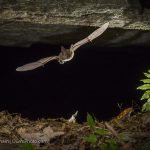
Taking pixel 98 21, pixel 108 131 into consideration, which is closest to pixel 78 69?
pixel 98 21

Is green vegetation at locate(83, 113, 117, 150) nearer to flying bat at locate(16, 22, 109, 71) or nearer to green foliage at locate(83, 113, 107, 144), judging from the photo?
green foliage at locate(83, 113, 107, 144)

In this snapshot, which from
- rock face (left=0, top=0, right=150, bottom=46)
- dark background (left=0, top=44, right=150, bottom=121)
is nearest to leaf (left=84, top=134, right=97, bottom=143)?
rock face (left=0, top=0, right=150, bottom=46)

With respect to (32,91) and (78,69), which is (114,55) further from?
(32,91)

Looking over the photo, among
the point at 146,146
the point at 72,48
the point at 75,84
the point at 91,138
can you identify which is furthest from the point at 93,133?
the point at 75,84

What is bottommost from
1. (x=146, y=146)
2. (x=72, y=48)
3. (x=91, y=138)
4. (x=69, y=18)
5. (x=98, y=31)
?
(x=146, y=146)

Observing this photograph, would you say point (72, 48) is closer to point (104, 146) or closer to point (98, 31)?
point (98, 31)

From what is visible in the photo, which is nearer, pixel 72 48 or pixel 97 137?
pixel 97 137
